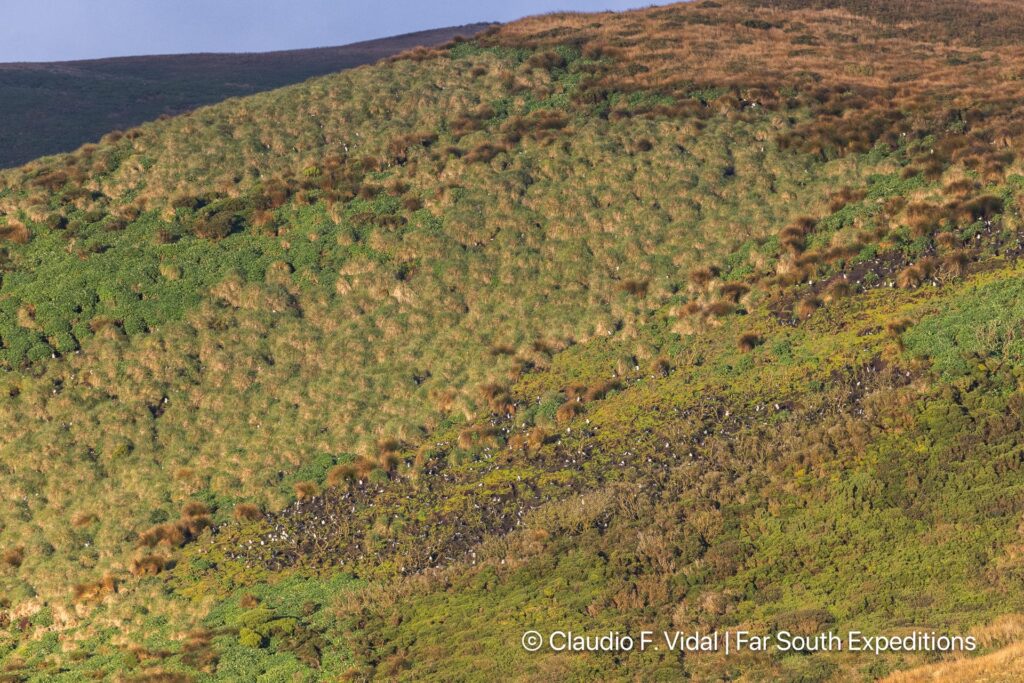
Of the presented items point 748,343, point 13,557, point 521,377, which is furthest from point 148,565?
point 748,343

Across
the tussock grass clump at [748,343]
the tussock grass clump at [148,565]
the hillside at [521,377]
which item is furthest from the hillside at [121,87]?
the tussock grass clump at [748,343]

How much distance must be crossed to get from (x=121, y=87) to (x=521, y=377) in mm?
82833

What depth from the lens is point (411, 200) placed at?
161ft

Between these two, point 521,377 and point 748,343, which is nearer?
point 748,343

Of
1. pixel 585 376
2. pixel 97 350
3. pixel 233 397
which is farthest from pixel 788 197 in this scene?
pixel 97 350

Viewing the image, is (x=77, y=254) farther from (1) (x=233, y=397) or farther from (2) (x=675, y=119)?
(2) (x=675, y=119)

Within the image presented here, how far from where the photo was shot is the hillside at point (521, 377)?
928 inches

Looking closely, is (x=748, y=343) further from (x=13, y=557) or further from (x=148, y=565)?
(x=13, y=557)

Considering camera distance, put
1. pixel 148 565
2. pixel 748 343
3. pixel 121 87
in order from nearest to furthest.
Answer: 1. pixel 148 565
2. pixel 748 343
3. pixel 121 87

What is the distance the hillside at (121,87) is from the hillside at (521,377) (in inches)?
1394

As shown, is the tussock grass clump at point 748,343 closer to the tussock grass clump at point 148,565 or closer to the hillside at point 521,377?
the hillside at point 521,377

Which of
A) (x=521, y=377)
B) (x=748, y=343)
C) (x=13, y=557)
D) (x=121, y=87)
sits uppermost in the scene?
(x=121, y=87)

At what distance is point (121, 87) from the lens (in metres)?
103

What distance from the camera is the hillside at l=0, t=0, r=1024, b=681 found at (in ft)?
77.3
